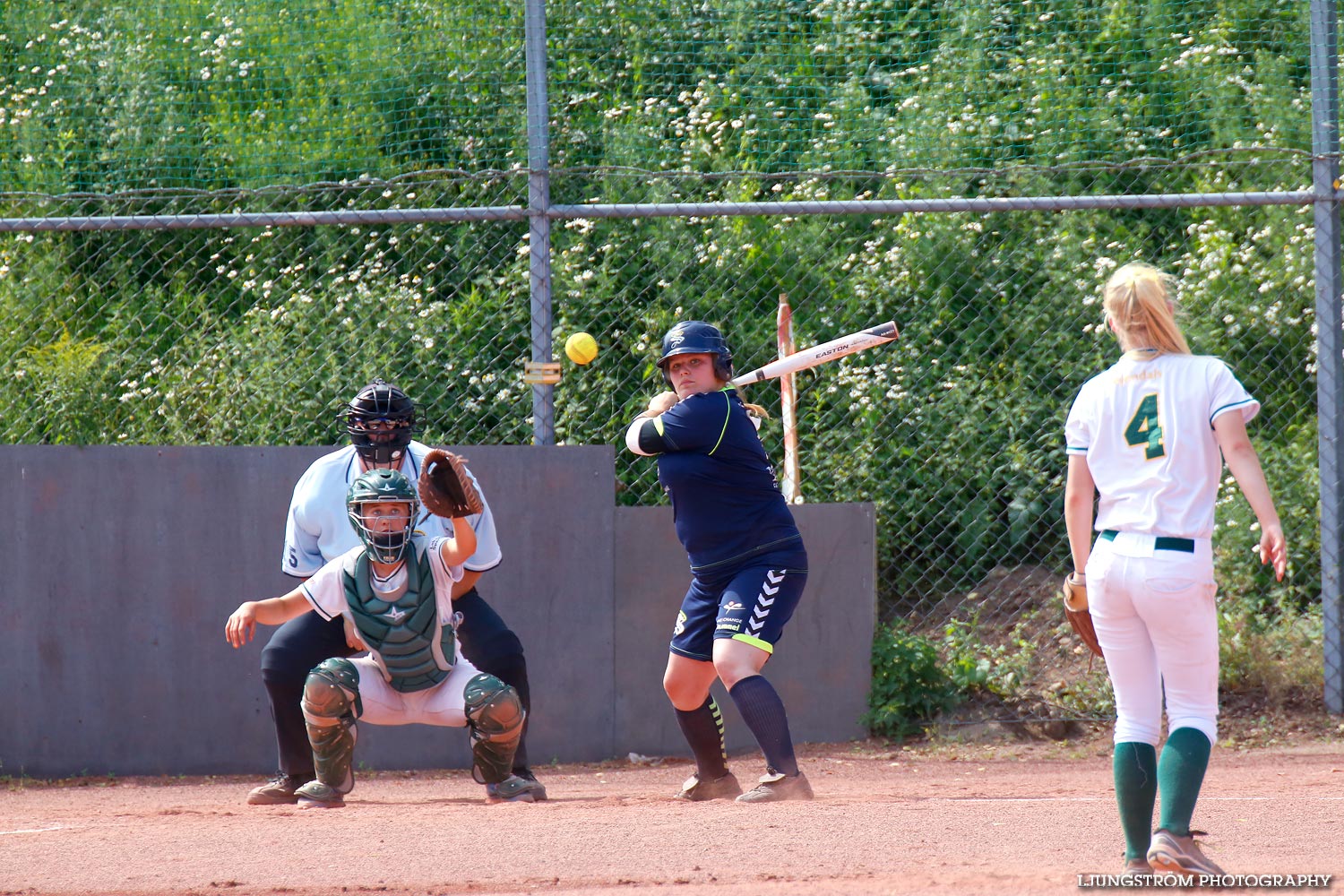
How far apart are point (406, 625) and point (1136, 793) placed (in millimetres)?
2344

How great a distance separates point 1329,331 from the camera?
580 centimetres

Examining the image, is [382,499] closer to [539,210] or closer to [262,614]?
[262,614]

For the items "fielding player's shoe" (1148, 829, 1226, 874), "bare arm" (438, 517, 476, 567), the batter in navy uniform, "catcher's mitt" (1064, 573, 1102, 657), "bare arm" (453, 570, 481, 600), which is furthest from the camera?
"bare arm" (453, 570, 481, 600)

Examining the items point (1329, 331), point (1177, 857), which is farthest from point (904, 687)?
point (1177, 857)

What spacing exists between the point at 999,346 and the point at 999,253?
543mm

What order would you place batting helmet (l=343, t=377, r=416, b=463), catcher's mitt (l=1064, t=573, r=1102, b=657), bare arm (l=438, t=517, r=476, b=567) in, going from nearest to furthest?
catcher's mitt (l=1064, t=573, r=1102, b=657), bare arm (l=438, t=517, r=476, b=567), batting helmet (l=343, t=377, r=416, b=463)

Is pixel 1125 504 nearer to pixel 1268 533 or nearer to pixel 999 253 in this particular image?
pixel 1268 533

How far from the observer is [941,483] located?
6.78 m

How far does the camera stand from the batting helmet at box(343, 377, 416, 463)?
454 cm

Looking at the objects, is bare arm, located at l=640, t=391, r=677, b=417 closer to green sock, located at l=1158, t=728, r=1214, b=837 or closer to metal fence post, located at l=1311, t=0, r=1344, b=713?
green sock, located at l=1158, t=728, r=1214, b=837

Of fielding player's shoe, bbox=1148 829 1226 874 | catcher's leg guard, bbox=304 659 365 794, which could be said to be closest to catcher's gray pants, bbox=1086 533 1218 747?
fielding player's shoe, bbox=1148 829 1226 874

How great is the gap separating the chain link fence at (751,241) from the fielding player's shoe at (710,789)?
201 centimetres

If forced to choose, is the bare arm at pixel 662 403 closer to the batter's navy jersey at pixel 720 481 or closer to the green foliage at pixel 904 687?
the batter's navy jersey at pixel 720 481

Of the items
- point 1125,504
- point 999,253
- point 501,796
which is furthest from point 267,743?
point 999,253
